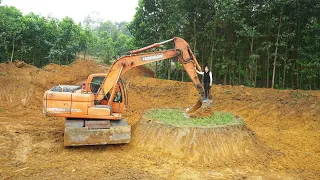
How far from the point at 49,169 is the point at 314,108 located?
13.6 m

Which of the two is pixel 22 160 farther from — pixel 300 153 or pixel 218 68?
pixel 218 68

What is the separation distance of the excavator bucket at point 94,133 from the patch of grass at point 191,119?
1.57m

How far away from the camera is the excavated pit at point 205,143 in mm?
9062

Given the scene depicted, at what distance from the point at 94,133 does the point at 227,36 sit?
1660 centimetres

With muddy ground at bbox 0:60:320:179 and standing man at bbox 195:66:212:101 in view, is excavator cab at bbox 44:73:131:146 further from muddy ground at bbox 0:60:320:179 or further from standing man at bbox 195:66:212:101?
standing man at bbox 195:66:212:101

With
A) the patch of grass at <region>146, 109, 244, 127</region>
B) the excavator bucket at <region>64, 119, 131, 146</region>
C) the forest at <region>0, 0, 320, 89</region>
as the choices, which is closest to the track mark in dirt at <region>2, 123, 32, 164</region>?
the excavator bucket at <region>64, 119, 131, 146</region>

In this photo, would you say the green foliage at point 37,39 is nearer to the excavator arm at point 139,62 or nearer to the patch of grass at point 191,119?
the patch of grass at point 191,119

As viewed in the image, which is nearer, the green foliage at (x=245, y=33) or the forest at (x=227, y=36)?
the green foliage at (x=245, y=33)

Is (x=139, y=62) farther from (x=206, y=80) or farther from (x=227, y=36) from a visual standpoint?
(x=227, y=36)

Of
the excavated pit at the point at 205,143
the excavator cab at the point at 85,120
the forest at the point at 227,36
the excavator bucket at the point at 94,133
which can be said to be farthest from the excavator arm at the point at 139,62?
the forest at the point at 227,36

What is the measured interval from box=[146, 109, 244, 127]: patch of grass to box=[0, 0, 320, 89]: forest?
10351mm

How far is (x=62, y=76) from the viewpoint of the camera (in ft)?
70.1

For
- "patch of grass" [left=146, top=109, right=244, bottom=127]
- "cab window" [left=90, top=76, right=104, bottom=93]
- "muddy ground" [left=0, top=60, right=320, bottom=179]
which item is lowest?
"muddy ground" [left=0, top=60, right=320, bottom=179]

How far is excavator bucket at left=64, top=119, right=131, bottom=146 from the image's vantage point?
9.20 metres
